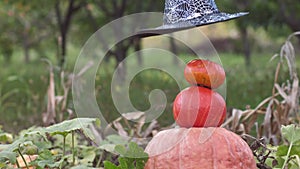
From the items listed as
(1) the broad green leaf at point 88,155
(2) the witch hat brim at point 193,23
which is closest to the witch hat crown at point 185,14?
(2) the witch hat brim at point 193,23

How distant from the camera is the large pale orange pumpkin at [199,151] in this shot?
5.54 feet

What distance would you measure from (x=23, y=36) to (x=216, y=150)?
10664 mm

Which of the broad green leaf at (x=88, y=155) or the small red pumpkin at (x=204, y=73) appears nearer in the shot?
the small red pumpkin at (x=204, y=73)

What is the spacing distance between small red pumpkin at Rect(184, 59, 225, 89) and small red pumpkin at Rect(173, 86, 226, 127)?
24mm

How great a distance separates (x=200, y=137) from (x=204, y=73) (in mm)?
200

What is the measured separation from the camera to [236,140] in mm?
1756

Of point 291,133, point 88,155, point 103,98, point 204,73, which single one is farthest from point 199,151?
point 103,98

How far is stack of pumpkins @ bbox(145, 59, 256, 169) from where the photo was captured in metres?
1.69


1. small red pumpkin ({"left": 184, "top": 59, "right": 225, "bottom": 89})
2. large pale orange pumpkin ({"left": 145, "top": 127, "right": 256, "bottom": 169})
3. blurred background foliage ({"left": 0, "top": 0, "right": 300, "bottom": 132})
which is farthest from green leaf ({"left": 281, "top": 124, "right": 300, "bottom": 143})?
blurred background foliage ({"left": 0, "top": 0, "right": 300, "bottom": 132})

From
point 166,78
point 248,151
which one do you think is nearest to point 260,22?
point 166,78

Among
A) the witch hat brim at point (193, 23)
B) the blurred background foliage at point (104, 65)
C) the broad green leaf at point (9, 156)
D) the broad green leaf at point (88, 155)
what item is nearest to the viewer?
the witch hat brim at point (193, 23)

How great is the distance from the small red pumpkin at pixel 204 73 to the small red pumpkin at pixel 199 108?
0.08ft

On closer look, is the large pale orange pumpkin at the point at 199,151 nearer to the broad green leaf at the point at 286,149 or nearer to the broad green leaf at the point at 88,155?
the broad green leaf at the point at 286,149

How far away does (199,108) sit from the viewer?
5.60ft
